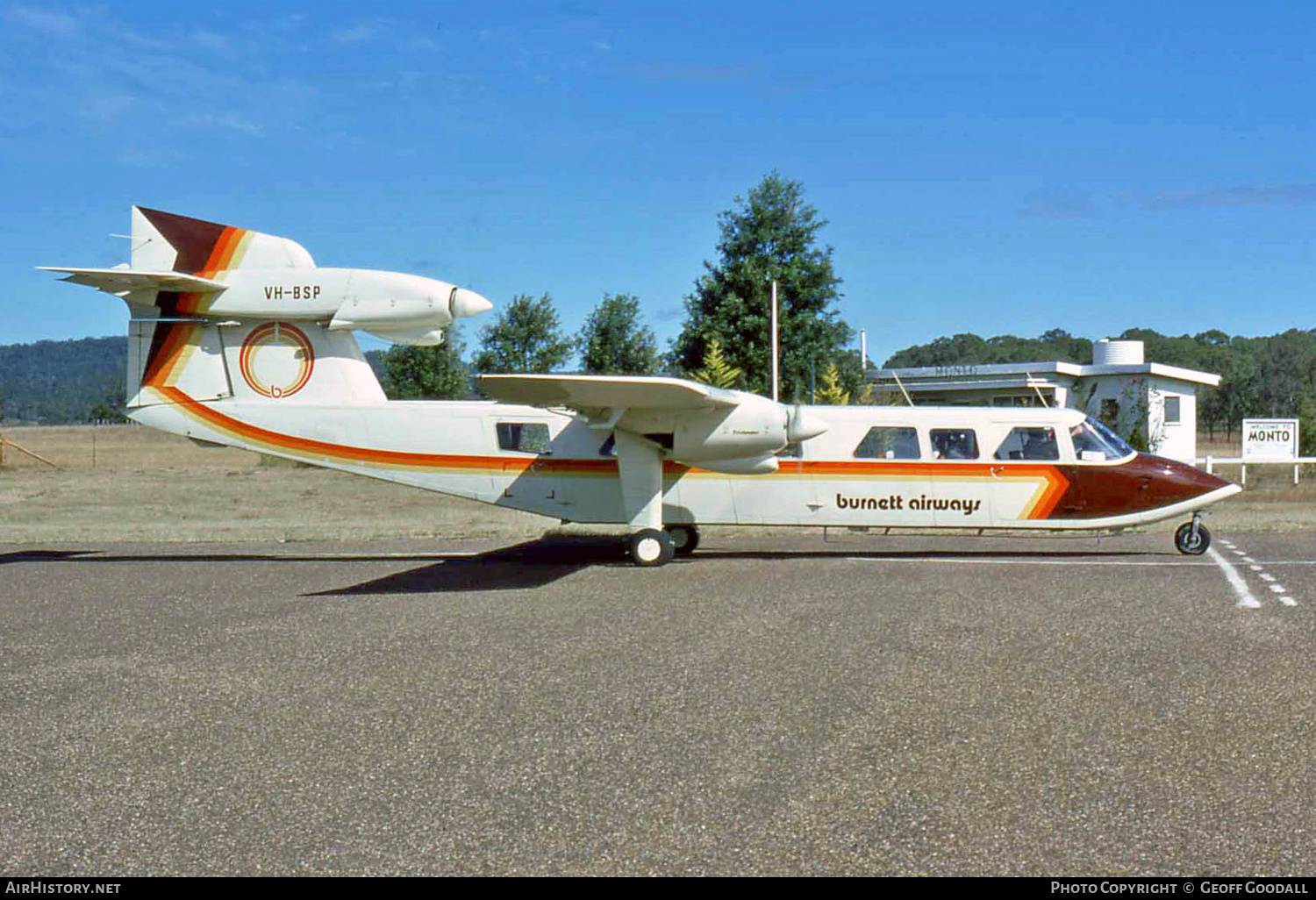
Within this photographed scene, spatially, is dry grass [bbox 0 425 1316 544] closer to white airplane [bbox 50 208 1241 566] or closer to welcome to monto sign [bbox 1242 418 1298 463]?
welcome to monto sign [bbox 1242 418 1298 463]

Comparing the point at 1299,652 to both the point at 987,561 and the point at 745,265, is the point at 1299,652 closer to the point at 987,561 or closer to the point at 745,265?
the point at 987,561

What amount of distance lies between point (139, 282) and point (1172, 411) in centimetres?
3021

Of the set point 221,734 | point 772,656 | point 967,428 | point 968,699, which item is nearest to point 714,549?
point 967,428

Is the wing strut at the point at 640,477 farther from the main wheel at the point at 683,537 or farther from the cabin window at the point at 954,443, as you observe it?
the cabin window at the point at 954,443

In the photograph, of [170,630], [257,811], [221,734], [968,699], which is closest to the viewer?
[257,811]

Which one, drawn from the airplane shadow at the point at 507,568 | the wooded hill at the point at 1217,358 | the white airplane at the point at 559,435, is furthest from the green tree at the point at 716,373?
the wooded hill at the point at 1217,358

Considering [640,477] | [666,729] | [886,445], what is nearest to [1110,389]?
[886,445]

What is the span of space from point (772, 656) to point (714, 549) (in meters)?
8.80

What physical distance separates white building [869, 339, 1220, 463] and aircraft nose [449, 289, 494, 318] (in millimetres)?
20030

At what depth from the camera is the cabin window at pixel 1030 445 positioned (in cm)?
1529

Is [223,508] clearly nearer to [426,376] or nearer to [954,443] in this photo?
[426,376]

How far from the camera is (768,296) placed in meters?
35.1

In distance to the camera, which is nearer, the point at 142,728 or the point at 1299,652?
the point at 142,728

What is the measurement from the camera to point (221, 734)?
6.40 meters
